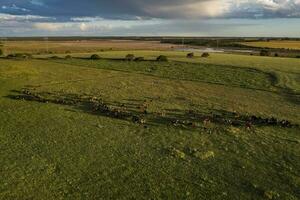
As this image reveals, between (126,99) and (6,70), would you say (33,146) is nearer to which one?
(126,99)

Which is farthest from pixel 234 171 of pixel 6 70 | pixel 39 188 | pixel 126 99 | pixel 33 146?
pixel 6 70

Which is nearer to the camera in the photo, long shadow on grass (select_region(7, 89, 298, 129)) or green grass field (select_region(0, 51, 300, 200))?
green grass field (select_region(0, 51, 300, 200))

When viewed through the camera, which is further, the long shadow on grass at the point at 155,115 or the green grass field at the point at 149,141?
the long shadow on grass at the point at 155,115

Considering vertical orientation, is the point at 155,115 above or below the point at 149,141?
above
